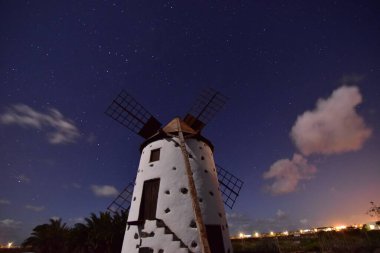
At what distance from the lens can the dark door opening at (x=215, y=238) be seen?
10.8 metres

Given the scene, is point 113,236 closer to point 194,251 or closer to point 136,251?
point 136,251

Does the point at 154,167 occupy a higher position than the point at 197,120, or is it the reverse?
the point at 197,120

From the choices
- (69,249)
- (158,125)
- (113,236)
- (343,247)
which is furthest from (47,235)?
(343,247)

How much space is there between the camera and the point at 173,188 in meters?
11.4

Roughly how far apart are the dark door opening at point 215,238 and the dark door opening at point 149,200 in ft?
9.24

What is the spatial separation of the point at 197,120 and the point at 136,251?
9.64 metres

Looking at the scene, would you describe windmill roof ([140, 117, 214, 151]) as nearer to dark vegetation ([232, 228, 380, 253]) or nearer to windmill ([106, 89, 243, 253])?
windmill ([106, 89, 243, 253])

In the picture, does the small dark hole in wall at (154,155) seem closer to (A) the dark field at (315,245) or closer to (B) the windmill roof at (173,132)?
(B) the windmill roof at (173,132)

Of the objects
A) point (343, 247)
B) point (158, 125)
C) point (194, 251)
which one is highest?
point (158, 125)

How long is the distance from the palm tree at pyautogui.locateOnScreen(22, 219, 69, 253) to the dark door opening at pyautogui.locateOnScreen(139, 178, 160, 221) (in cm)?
2046

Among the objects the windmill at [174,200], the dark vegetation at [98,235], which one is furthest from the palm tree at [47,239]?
the windmill at [174,200]

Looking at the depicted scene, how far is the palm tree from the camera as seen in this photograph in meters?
26.3

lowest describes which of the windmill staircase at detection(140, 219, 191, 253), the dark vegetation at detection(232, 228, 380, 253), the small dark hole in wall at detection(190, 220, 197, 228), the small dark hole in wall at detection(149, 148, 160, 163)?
the windmill staircase at detection(140, 219, 191, 253)

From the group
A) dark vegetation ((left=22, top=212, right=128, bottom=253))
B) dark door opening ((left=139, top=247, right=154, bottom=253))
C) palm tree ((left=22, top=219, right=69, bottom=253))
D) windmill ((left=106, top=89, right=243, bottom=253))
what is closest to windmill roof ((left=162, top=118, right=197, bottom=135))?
windmill ((left=106, top=89, right=243, bottom=253))
